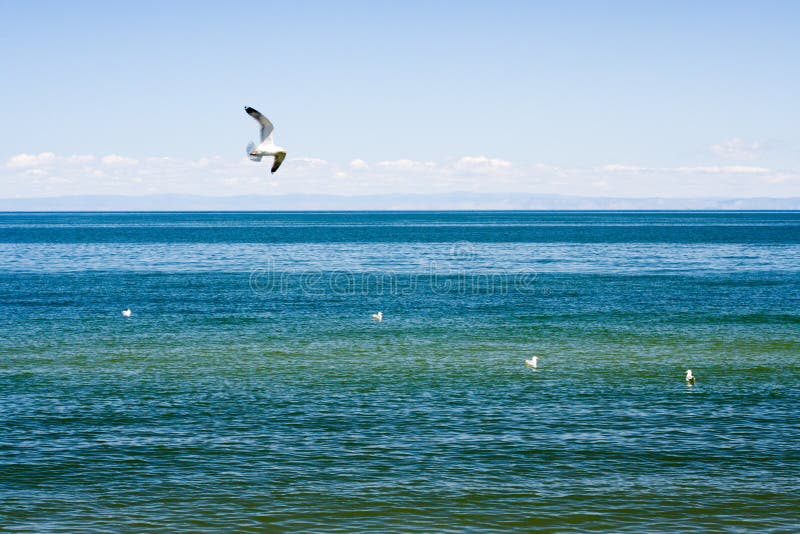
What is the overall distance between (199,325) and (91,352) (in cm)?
1117

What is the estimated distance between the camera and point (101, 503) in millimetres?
25266

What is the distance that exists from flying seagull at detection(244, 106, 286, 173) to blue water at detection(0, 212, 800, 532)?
9.15 metres

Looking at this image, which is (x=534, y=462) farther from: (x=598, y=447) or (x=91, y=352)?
(x=91, y=352)

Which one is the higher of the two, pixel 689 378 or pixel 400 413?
pixel 689 378

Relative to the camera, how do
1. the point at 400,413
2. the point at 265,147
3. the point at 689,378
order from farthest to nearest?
the point at 689,378 < the point at 400,413 < the point at 265,147

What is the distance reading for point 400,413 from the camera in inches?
1371

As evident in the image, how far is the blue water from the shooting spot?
25062 millimetres

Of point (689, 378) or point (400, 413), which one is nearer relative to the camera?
point (400, 413)

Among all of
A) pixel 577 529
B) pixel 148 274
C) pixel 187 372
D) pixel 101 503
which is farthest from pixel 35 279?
pixel 577 529

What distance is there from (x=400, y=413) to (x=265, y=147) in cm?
1287

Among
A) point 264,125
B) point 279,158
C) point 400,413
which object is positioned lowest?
point 400,413

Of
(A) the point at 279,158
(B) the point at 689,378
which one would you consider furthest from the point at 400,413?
(B) the point at 689,378

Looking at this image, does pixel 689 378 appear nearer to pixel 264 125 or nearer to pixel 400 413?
pixel 400 413

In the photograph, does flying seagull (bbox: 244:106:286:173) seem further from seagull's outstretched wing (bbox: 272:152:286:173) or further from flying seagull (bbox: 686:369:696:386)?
flying seagull (bbox: 686:369:696:386)
